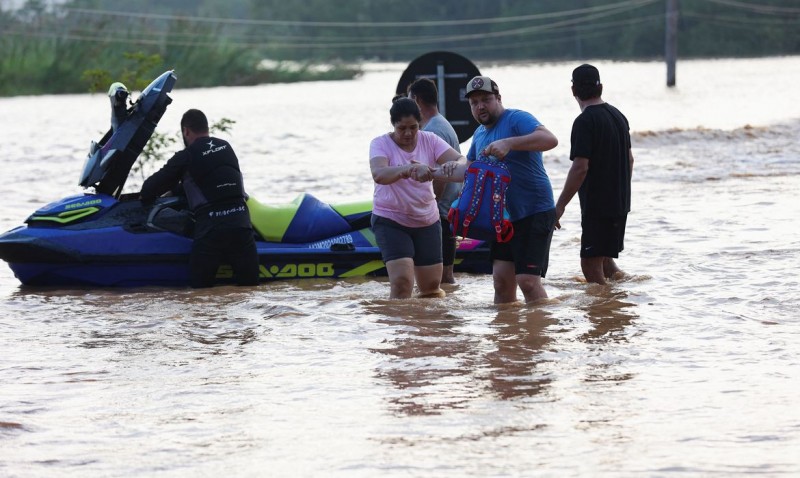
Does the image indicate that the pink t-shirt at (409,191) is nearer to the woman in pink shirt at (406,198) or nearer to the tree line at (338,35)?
the woman in pink shirt at (406,198)

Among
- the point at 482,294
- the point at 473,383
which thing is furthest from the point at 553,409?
the point at 482,294

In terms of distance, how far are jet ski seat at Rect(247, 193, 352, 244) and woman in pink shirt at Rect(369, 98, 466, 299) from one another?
72.7 inches

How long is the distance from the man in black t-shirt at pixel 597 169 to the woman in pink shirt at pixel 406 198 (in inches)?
29.3

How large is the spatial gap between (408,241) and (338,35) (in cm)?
9741

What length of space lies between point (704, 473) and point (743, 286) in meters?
4.44

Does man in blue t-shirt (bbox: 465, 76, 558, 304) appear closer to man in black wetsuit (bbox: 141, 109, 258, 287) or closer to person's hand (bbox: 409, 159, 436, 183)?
person's hand (bbox: 409, 159, 436, 183)

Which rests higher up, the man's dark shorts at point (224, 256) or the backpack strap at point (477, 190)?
the backpack strap at point (477, 190)

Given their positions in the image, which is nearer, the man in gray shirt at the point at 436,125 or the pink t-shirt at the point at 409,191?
the pink t-shirt at the point at 409,191

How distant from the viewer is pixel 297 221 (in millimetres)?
10086

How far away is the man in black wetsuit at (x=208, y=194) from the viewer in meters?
9.35

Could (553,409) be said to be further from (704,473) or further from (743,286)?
(743,286)

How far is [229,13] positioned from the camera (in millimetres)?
120250

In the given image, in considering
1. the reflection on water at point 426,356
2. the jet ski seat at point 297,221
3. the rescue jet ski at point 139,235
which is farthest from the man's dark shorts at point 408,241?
the jet ski seat at point 297,221

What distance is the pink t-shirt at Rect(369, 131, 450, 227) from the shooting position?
26.2ft
